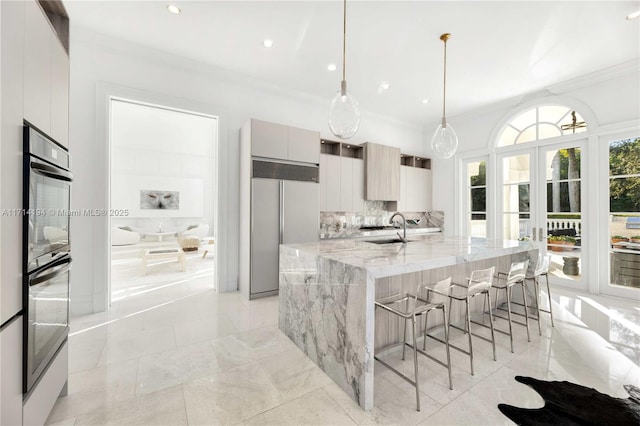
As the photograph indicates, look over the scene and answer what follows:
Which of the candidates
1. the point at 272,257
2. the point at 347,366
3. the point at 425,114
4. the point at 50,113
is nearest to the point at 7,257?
the point at 50,113

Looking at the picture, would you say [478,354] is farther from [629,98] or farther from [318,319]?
[629,98]

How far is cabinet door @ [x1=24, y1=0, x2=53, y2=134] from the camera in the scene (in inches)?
48.2

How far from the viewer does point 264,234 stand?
373 centimetres

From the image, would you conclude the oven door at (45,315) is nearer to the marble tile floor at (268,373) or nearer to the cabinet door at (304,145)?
the marble tile floor at (268,373)

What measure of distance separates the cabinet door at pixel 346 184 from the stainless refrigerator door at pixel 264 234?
130cm

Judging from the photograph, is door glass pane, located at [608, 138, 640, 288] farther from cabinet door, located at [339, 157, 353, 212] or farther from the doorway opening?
the doorway opening

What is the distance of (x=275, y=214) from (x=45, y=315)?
256 cm

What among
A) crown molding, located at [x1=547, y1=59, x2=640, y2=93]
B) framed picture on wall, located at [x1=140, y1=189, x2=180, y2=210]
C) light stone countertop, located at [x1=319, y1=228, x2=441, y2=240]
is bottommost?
light stone countertop, located at [x1=319, y1=228, x2=441, y2=240]

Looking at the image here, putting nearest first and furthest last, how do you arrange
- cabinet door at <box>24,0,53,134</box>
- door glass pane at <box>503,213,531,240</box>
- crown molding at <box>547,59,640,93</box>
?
cabinet door at <box>24,0,53,134</box>
crown molding at <box>547,59,640,93</box>
door glass pane at <box>503,213,531,240</box>

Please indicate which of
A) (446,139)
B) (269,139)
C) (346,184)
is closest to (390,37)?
(446,139)

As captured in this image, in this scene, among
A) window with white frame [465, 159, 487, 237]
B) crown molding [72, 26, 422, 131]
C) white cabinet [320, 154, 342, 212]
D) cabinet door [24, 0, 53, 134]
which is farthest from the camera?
window with white frame [465, 159, 487, 237]

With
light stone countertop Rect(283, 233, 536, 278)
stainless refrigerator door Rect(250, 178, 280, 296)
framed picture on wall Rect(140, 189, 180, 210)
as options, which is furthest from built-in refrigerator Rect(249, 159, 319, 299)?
framed picture on wall Rect(140, 189, 180, 210)

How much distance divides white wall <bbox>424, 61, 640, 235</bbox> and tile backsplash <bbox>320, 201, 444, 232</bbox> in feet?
1.26

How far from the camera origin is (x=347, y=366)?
179cm
